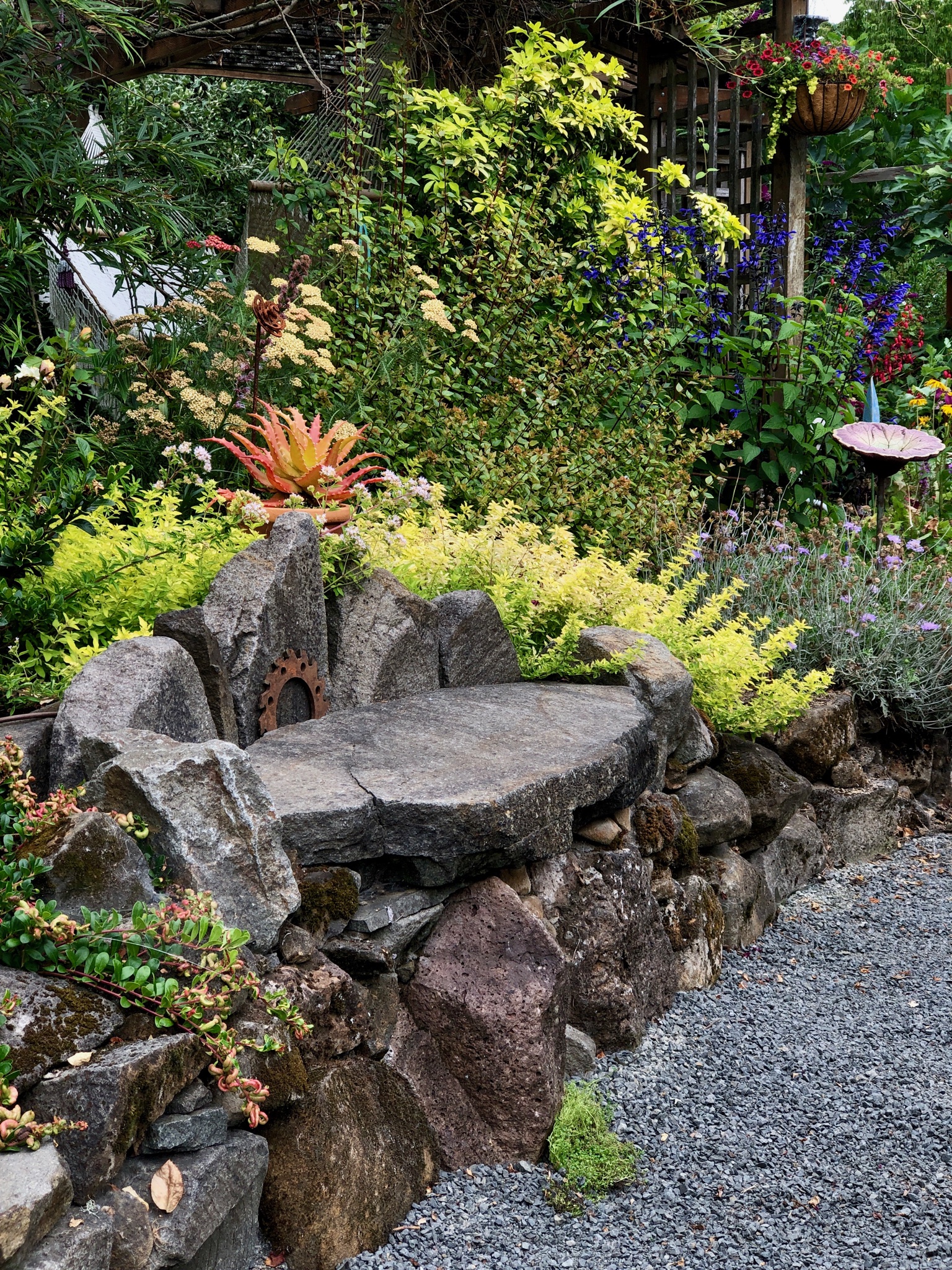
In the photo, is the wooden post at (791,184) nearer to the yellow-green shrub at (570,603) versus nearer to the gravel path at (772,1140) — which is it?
the yellow-green shrub at (570,603)

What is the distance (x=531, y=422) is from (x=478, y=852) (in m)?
3.25

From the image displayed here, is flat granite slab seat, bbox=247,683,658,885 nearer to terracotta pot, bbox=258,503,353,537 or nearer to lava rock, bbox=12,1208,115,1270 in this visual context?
terracotta pot, bbox=258,503,353,537

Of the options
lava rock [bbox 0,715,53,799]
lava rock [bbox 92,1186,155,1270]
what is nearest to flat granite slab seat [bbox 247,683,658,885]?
lava rock [bbox 0,715,53,799]

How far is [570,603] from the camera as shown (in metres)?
3.99

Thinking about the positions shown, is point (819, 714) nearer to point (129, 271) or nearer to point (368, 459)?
point (368, 459)

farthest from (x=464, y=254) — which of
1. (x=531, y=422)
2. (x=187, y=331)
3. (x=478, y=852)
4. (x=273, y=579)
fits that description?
(x=478, y=852)

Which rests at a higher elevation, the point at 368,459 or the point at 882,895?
the point at 368,459

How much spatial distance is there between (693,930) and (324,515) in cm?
170

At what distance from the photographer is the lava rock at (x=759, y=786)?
414 cm

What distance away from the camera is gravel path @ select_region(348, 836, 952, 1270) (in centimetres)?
240

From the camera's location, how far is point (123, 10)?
4660 mm

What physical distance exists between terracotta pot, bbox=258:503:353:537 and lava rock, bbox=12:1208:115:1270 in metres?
1.94

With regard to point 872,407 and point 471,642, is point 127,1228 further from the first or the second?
point 872,407

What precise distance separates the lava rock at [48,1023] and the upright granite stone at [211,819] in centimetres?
30
